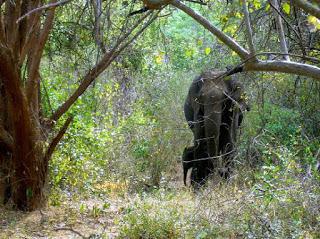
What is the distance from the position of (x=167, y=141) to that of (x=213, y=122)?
2053 millimetres

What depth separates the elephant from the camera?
11344 mm

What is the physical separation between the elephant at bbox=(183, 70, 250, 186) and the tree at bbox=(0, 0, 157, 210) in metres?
2.96

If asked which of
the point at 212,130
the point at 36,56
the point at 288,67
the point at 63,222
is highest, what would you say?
the point at 36,56

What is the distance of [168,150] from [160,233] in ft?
20.6

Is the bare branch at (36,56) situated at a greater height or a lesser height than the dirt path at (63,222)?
greater

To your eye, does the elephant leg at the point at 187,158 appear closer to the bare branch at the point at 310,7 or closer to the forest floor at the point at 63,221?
the forest floor at the point at 63,221

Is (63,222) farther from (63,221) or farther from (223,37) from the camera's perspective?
(223,37)

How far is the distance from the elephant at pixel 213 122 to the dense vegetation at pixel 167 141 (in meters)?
0.31

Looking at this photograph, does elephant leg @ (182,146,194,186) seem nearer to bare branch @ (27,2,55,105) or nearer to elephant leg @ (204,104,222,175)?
elephant leg @ (204,104,222,175)

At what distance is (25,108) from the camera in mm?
8242

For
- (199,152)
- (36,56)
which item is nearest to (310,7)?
(36,56)

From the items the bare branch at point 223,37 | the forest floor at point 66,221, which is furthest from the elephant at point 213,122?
the bare branch at point 223,37

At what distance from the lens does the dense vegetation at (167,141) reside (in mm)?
6926

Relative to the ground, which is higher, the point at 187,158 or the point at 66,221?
the point at 187,158
